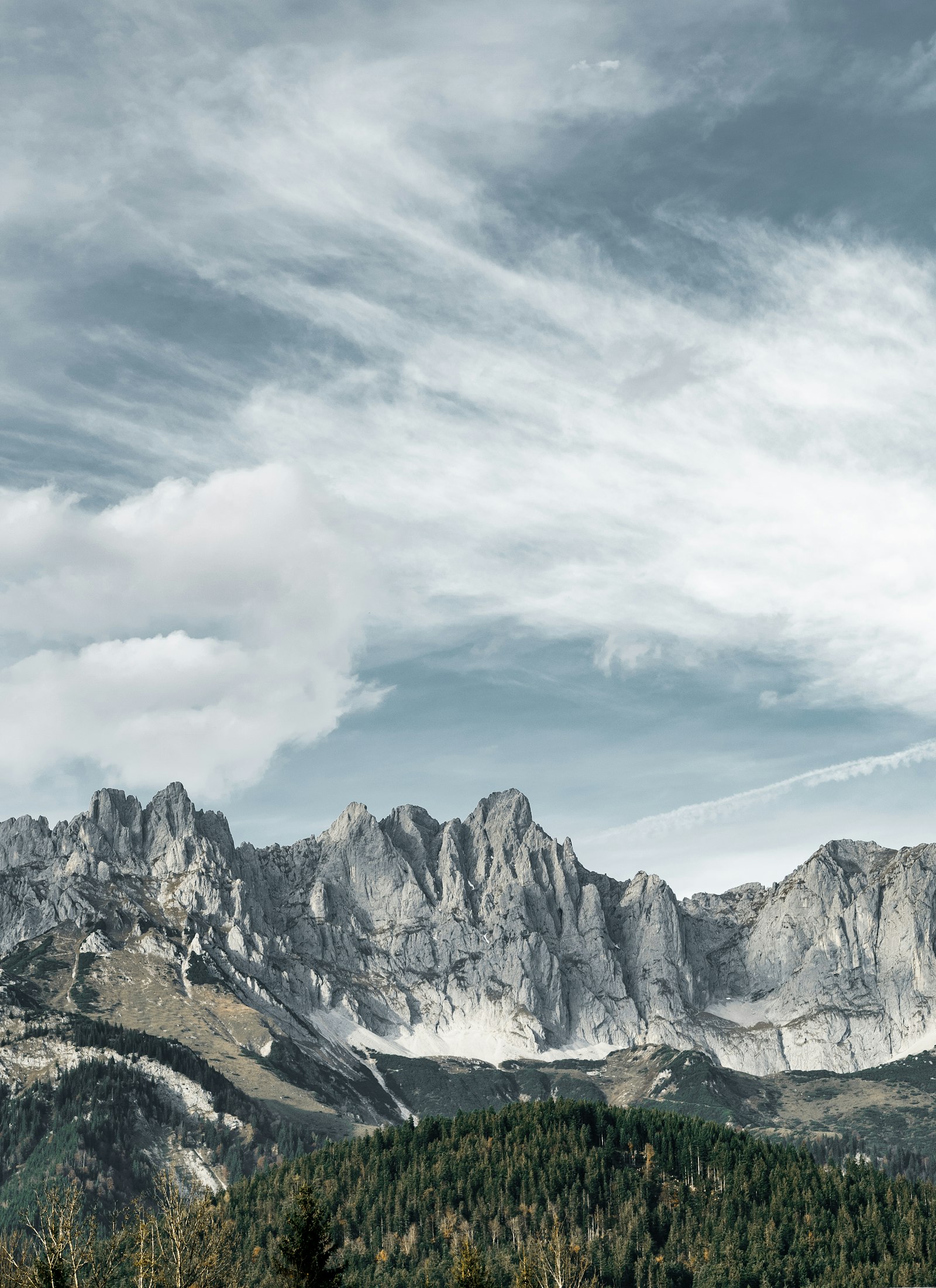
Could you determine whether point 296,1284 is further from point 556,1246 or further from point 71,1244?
point 556,1246

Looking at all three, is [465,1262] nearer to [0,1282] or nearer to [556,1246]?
[556,1246]

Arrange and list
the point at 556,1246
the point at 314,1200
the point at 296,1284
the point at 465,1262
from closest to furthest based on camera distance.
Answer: the point at 296,1284 < the point at 314,1200 < the point at 465,1262 < the point at 556,1246

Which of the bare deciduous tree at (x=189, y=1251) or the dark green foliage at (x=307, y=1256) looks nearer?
the dark green foliage at (x=307, y=1256)

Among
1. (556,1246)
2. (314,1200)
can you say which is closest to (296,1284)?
(314,1200)

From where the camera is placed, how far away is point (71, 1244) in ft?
308

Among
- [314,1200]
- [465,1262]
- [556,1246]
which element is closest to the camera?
[314,1200]

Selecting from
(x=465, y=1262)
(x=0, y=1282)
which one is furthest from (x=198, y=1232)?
(x=465, y=1262)

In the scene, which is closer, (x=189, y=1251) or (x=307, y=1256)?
(x=307, y=1256)

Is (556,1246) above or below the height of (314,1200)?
below

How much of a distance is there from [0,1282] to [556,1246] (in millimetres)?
55161

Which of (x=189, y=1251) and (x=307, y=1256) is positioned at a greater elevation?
(x=189, y=1251)

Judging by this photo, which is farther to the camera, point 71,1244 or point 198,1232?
point 198,1232

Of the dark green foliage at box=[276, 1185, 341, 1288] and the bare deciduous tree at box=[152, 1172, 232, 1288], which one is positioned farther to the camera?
the bare deciduous tree at box=[152, 1172, 232, 1288]

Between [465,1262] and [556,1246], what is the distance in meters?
20.7
